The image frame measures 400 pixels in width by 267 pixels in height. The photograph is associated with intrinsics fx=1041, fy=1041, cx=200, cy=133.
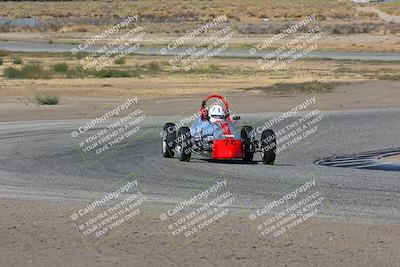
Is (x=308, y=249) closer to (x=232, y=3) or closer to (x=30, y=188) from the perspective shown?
(x=30, y=188)

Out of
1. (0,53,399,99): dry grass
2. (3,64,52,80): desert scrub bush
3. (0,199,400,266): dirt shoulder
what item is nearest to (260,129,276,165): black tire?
(0,199,400,266): dirt shoulder

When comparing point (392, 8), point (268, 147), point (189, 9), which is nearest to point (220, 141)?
point (268, 147)

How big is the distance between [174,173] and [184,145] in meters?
1.75

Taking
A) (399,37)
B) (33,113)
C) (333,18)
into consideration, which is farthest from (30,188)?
(333,18)

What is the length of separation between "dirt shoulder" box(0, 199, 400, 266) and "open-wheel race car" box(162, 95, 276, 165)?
254 inches

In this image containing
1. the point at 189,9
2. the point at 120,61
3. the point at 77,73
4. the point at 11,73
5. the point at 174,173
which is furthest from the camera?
the point at 189,9

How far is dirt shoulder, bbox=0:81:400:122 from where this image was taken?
3575 centimetres

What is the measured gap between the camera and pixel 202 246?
40.5 feet

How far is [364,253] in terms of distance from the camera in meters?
11.9

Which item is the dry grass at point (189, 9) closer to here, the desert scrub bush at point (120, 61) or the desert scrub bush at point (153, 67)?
the desert scrub bush at point (120, 61)

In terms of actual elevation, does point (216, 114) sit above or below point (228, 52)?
below

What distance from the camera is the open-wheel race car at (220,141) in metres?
20.6

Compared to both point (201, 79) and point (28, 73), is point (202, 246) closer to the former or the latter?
point (201, 79)

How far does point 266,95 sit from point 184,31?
58.9 metres
